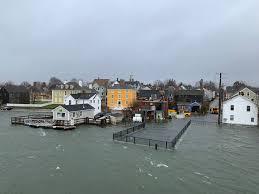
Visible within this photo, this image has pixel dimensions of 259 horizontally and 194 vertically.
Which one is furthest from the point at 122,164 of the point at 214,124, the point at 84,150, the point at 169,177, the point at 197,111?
the point at 197,111

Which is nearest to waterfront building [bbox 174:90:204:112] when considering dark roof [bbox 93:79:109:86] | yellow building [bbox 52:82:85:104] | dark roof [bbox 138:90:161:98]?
dark roof [bbox 138:90:161:98]

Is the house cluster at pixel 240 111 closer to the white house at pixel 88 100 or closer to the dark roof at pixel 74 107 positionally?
the dark roof at pixel 74 107

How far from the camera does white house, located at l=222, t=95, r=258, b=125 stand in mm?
53188

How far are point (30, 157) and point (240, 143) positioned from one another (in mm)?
24371

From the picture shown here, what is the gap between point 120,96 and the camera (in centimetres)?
7431

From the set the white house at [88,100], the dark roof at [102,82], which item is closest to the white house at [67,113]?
the white house at [88,100]

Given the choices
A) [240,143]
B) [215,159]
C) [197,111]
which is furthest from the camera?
[197,111]

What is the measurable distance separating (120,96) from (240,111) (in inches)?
1199

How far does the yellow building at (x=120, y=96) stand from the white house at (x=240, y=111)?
987 inches

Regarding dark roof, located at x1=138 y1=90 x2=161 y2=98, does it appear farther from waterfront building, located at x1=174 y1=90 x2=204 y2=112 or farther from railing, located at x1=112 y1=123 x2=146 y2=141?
railing, located at x1=112 y1=123 x2=146 y2=141

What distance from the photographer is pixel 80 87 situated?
96.2m

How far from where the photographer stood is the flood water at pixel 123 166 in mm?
20609

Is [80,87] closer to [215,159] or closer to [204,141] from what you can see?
[204,141]

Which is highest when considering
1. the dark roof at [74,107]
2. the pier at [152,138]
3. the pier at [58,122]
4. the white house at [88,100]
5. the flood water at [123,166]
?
the white house at [88,100]
